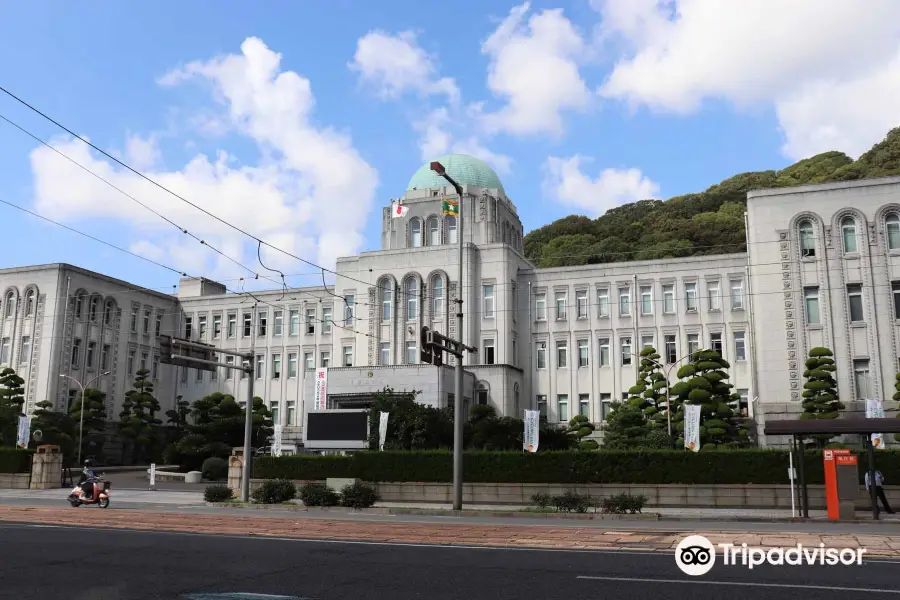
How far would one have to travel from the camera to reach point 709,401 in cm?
4147

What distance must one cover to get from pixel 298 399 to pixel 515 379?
1959cm

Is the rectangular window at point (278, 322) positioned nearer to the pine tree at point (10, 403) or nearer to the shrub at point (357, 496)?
the pine tree at point (10, 403)

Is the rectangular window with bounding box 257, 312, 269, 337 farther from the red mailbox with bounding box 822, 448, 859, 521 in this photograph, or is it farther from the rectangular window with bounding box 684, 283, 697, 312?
the red mailbox with bounding box 822, 448, 859, 521

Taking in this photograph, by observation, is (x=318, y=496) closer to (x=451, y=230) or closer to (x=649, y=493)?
(x=649, y=493)

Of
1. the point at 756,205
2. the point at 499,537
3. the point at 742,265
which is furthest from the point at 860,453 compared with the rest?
the point at 742,265

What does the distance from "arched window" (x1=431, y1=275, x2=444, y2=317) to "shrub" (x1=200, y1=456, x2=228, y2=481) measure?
58.2 feet

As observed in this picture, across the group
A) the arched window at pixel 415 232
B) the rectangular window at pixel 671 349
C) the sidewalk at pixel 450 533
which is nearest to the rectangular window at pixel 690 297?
the rectangular window at pixel 671 349

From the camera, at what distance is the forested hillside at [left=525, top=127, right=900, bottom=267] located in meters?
77.6

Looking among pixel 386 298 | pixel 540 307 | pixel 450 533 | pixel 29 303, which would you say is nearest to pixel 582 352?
pixel 540 307

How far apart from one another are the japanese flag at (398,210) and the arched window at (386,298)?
5.10 metres

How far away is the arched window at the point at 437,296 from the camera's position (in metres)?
56.3

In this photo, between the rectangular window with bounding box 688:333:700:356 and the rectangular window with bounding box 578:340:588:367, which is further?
the rectangular window with bounding box 578:340:588:367

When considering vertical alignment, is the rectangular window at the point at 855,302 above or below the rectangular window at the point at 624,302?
below

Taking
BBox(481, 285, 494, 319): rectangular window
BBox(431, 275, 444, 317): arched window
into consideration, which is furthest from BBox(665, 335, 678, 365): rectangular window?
BBox(431, 275, 444, 317): arched window
